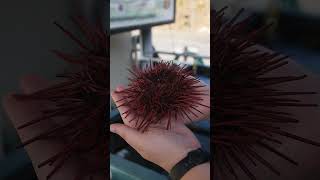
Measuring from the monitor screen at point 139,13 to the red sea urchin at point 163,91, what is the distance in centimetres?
8

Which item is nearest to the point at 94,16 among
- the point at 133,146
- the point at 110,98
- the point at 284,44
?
the point at 110,98

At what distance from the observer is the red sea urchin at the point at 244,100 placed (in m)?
0.76

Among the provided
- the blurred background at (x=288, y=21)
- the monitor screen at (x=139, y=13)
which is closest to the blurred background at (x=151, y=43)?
the monitor screen at (x=139, y=13)

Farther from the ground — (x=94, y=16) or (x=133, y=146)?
(x=94, y=16)

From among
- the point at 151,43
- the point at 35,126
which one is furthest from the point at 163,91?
the point at 35,126

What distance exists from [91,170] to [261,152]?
0.38 m

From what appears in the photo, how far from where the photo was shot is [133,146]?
77 centimetres

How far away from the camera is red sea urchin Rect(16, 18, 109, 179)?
81 centimetres

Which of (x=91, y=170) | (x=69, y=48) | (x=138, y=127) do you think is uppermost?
(x=69, y=48)

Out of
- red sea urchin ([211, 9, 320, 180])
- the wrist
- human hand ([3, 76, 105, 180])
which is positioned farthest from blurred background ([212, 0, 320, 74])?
human hand ([3, 76, 105, 180])

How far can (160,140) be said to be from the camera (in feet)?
2.54

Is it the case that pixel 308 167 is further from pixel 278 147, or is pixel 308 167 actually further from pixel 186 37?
pixel 186 37

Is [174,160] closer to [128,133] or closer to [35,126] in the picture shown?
[128,133]

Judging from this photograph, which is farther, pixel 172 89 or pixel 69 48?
pixel 69 48
